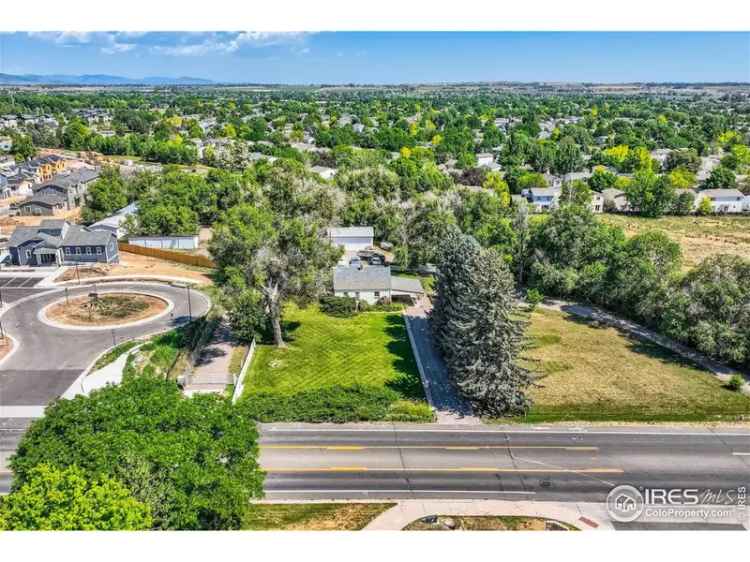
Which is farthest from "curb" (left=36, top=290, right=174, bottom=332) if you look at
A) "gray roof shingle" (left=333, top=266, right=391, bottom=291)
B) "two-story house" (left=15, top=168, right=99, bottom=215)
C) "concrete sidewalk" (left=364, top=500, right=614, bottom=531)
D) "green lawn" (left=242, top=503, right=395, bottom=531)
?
"two-story house" (left=15, top=168, right=99, bottom=215)

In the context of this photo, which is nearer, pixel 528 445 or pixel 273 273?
pixel 528 445

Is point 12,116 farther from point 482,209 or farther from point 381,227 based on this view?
point 482,209

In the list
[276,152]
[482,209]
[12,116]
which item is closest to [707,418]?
[482,209]

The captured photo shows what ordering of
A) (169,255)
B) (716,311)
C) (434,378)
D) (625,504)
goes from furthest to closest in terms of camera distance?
(169,255), (716,311), (434,378), (625,504)

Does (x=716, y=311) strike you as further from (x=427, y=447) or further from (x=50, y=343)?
(x=50, y=343)

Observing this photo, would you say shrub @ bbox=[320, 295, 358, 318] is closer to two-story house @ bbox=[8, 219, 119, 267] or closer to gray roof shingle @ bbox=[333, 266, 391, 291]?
gray roof shingle @ bbox=[333, 266, 391, 291]

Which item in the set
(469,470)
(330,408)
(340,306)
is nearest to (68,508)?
(469,470)
